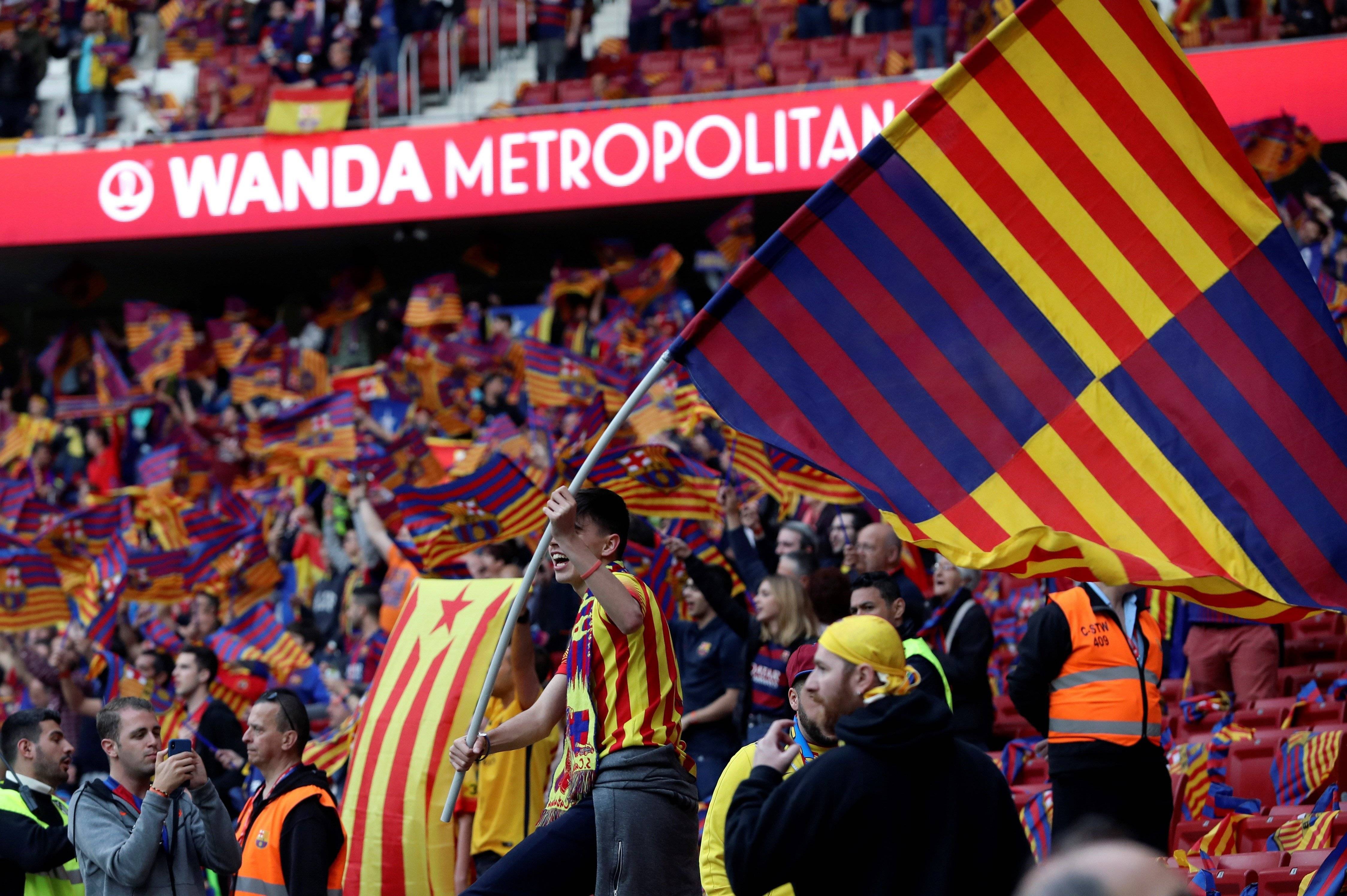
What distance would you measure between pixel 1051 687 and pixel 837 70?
38.4 feet

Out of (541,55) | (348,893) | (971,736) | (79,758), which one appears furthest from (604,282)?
(348,893)

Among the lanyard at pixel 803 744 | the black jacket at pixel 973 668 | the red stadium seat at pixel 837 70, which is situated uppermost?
the red stadium seat at pixel 837 70

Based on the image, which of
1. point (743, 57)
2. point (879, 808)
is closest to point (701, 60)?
point (743, 57)

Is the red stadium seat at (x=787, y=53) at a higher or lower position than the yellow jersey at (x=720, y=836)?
higher

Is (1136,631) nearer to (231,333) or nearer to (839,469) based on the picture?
(839,469)

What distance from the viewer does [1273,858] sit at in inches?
221

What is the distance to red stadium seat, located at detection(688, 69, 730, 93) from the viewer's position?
54.9 ft

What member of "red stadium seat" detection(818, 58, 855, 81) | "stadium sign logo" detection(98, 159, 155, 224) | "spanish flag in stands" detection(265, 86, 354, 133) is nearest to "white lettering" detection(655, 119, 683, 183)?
"red stadium seat" detection(818, 58, 855, 81)

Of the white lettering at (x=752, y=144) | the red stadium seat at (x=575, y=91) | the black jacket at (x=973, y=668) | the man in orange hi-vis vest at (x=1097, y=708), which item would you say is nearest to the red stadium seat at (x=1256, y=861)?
the man in orange hi-vis vest at (x=1097, y=708)

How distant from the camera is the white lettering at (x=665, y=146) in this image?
651 inches

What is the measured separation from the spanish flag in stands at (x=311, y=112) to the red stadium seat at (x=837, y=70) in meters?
4.91

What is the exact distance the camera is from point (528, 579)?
4871 mm

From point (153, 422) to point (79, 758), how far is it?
830 cm

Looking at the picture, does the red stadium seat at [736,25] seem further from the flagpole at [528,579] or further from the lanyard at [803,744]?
the lanyard at [803,744]
